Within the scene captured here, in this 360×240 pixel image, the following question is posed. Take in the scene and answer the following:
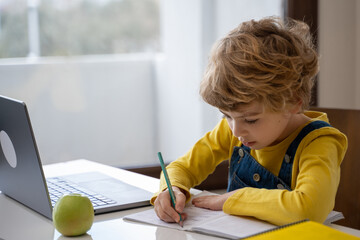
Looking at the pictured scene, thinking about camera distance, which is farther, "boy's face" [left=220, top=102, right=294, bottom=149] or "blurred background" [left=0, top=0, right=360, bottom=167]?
"blurred background" [left=0, top=0, right=360, bottom=167]

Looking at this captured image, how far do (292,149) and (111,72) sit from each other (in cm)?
253

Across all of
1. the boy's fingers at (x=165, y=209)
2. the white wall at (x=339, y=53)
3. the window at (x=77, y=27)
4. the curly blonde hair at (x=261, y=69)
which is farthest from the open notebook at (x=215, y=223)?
the window at (x=77, y=27)

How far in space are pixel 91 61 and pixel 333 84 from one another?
69.3 inches

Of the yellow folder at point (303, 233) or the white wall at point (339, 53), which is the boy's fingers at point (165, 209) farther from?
the white wall at point (339, 53)

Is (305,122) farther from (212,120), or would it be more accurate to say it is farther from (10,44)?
(10,44)

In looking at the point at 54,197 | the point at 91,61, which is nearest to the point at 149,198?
the point at 54,197

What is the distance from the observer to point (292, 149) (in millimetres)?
1240

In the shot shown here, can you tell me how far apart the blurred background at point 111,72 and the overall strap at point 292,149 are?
156cm

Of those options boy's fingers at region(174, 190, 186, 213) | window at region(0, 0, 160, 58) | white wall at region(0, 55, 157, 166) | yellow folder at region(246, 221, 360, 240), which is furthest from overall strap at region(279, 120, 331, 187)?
window at region(0, 0, 160, 58)

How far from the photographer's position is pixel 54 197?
127 centimetres

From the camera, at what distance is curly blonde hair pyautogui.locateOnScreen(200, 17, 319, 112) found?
1.13 meters

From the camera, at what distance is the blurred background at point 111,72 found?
312 centimetres

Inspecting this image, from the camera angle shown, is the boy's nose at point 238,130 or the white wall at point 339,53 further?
the white wall at point 339,53

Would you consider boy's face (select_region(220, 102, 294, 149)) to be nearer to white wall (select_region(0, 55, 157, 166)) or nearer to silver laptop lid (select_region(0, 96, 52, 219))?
silver laptop lid (select_region(0, 96, 52, 219))
